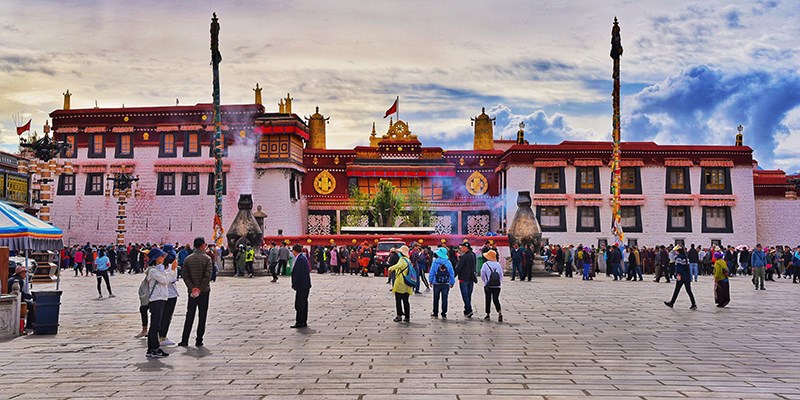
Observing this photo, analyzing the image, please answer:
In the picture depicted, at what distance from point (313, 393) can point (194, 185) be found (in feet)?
140

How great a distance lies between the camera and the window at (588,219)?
153ft

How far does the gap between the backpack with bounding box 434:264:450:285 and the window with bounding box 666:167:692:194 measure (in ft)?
118

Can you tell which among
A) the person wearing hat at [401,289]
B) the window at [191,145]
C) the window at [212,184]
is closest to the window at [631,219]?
the window at [212,184]

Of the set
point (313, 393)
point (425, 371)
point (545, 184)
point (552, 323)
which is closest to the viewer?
point (313, 393)

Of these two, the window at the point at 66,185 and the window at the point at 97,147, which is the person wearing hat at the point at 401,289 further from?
the window at the point at 66,185

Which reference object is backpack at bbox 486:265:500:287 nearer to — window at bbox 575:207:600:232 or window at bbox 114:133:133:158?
window at bbox 575:207:600:232

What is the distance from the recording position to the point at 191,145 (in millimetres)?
48594

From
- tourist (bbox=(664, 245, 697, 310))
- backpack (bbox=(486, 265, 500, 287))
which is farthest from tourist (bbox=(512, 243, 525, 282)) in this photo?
backpack (bbox=(486, 265, 500, 287))

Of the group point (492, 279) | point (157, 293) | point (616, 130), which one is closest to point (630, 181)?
point (616, 130)

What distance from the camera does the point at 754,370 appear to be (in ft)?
30.3

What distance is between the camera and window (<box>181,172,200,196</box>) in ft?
158

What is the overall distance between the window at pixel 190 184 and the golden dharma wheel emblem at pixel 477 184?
720 inches

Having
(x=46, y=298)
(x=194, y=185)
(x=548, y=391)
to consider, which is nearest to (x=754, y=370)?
(x=548, y=391)

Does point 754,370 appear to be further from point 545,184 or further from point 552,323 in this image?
point 545,184
